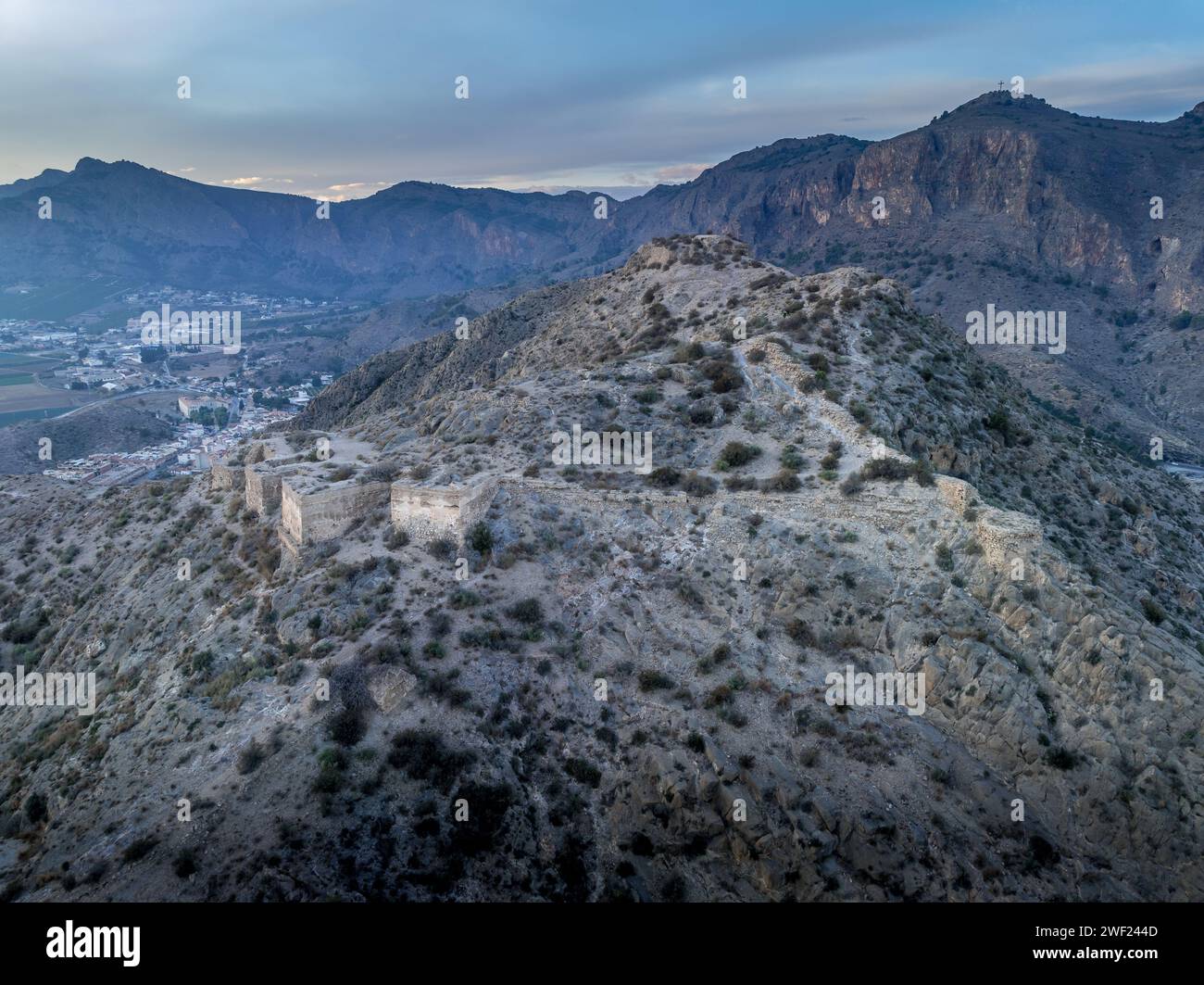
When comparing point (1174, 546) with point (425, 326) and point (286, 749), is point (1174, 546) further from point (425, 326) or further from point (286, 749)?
point (425, 326)

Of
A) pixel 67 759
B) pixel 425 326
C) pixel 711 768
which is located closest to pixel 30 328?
pixel 425 326

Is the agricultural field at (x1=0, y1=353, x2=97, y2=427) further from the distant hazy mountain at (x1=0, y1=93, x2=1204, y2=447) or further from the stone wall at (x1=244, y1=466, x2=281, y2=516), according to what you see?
the distant hazy mountain at (x1=0, y1=93, x2=1204, y2=447)

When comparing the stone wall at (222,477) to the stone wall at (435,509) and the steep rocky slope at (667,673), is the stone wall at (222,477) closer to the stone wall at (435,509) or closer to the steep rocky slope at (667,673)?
the steep rocky slope at (667,673)

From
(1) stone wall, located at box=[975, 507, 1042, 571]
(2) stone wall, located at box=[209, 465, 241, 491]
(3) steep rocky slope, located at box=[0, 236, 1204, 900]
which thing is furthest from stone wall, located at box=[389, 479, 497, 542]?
(1) stone wall, located at box=[975, 507, 1042, 571]

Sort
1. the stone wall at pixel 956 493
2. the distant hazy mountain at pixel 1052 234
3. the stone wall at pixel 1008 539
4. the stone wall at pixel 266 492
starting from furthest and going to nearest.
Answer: the distant hazy mountain at pixel 1052 234
the stone wall at pixel 266 492
the stone wall at pixel 956 493
the stone wall at pixel 1008 539

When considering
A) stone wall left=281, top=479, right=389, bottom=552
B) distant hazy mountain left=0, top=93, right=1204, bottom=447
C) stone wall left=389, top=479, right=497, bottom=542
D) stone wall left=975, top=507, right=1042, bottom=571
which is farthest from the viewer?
distant hazy mountain left=0, top=93, right=1204, bottom=447

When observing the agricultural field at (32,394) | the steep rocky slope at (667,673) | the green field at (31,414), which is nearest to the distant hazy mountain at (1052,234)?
the steep rocky slope at (667,673)
